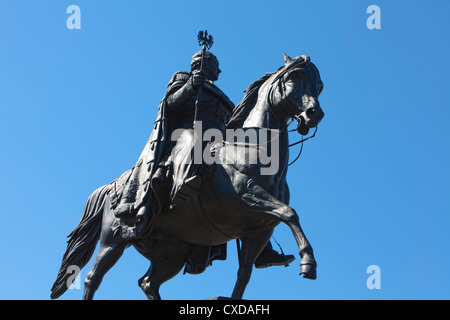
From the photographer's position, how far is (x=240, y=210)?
1133 centimetres

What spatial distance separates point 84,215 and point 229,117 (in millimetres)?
3046

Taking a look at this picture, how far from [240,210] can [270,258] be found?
1364 millimetres

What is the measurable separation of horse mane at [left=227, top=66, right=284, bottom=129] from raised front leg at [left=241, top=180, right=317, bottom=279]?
1.34 meters

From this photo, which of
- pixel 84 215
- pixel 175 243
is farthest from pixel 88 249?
pixel 175 243

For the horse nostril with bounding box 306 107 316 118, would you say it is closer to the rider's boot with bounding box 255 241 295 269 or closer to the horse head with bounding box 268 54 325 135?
the horse head with bounding box 268 54 325 135

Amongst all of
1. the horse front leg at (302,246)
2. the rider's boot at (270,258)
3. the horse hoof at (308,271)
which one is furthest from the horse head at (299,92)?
the horse hoof at (308,271)

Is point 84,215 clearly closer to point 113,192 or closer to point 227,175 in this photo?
point 113,192

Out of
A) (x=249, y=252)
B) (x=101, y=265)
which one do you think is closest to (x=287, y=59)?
(x=249, y=252)

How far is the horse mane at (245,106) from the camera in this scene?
12.2 metres

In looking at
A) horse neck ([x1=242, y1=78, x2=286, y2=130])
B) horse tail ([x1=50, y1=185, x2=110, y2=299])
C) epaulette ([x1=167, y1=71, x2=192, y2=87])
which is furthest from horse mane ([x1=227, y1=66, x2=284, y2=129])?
horse tail ([x1=50, y1=185, x2=110, y2=299])

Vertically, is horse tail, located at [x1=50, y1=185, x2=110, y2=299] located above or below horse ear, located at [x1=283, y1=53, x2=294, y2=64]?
below

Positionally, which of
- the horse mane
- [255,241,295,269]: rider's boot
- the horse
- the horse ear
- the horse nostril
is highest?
the horse ear

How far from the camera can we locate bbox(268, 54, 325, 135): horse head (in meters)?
11.4

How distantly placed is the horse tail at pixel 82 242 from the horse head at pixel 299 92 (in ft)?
11.5
